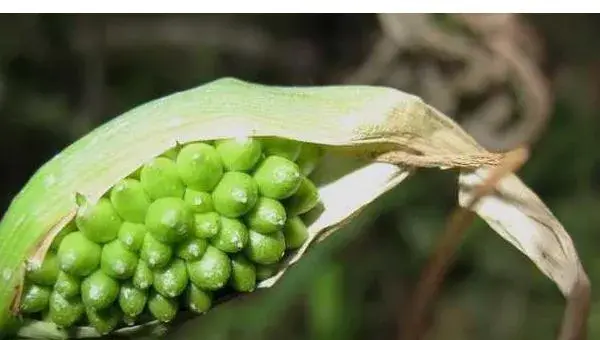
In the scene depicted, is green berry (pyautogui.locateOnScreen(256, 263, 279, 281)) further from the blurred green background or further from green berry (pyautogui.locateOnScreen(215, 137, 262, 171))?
the blurred green background

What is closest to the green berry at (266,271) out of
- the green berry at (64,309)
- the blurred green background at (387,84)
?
the green berry at (64,309)

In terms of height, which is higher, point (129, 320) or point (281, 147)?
point (281, 147)

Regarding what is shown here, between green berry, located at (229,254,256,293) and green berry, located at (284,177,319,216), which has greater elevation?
green berry, located at (284,177,319,216)

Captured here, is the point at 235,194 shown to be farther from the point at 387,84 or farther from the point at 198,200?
the point at 387,84

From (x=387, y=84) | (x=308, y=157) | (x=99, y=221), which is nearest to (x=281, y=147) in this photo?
(x=308, y=157)

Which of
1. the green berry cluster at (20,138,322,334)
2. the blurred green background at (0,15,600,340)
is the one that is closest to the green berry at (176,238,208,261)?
the green berry cluster at (20,138,322,334)
